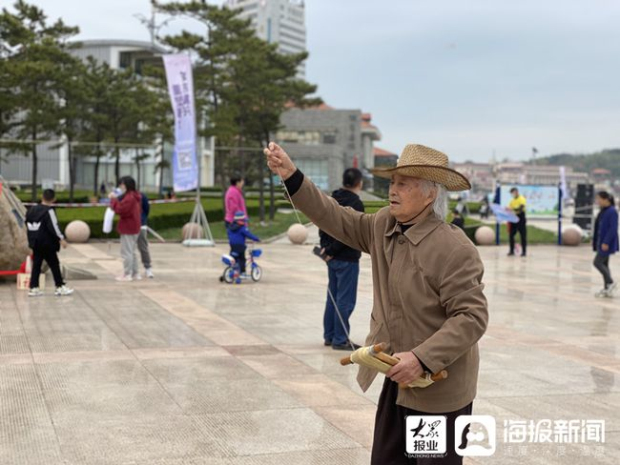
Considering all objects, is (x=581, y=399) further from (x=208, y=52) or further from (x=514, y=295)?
(x=208, y=52)

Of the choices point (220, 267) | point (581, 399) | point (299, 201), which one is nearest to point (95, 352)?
point (581, 399)

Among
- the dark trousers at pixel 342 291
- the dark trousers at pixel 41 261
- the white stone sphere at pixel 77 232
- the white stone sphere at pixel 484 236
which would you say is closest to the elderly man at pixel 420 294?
the dark trousers at pixel 342 291

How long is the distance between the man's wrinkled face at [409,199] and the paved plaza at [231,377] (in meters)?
2.01

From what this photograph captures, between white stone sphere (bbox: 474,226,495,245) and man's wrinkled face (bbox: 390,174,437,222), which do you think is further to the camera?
white stone sphere (bbox: 474,226,495,245)

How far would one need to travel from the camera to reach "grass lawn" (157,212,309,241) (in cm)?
2380

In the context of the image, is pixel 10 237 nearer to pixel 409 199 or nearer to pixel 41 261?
pixel 41 261

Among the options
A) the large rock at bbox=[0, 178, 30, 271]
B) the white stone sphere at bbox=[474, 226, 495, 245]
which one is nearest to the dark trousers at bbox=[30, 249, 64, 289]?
the large rock at bbox=[0, 178, 30, 271]

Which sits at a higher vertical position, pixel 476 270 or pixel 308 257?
pixel 476 270

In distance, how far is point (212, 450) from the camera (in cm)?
482

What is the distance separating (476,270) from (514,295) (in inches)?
401

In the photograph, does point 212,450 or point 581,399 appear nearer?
point 212,450

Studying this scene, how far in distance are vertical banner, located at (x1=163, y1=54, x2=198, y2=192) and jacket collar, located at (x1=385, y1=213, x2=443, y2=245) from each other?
55.7 feet

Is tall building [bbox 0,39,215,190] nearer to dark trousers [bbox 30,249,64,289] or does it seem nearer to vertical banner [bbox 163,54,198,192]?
vertical banner [bbox 163,54,198,192]

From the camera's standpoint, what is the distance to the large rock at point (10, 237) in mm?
12305
